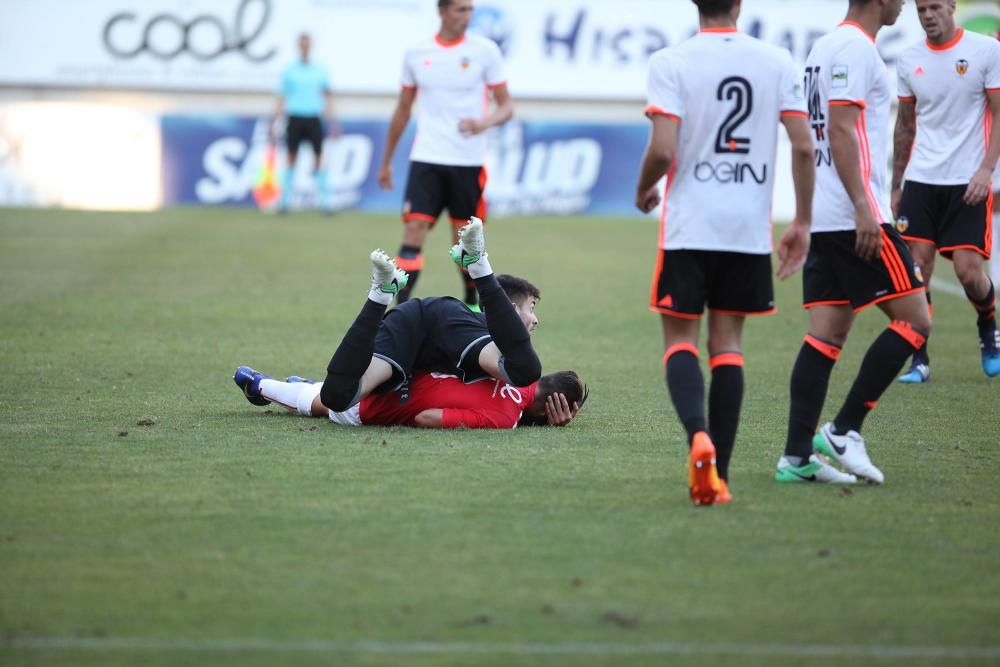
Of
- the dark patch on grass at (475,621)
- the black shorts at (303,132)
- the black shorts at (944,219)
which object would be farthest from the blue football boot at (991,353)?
the black shorts at (303,132)

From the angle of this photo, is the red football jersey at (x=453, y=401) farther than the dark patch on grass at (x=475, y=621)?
Yes

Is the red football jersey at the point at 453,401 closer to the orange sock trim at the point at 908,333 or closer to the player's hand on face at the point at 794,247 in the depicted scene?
the orange sock trim at the point at 908,333

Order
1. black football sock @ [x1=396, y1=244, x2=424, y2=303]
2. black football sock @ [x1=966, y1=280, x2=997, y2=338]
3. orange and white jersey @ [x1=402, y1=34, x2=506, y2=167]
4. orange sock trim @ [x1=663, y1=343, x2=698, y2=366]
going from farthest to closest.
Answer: orange and white jersey @ [x1=402, y1=34, x2=506, y2=167] < black football sock @ [x1=396, y1=244, x2=424, y2=303] < black football sock @ [x1=966, y1=280, x2=997, y2=338] < orange sock trim @ [x1=663, y1=343, x2=698, y2=366]

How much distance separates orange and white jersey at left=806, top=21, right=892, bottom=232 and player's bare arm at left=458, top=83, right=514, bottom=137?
5.41m

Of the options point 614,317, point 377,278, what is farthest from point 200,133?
point 377,278

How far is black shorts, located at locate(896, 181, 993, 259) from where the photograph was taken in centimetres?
825

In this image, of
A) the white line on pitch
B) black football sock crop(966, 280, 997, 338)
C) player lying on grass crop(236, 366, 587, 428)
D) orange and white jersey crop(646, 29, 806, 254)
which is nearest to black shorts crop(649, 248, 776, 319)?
orange and white jersey crop(646, 29, 806, 254)

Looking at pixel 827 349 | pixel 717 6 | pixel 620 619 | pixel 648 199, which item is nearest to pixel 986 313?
pixel 827 349

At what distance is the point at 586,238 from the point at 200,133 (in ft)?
32.0

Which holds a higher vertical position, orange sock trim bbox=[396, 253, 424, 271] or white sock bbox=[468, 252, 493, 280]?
white sock bbox=[468, 252, 493, 280]

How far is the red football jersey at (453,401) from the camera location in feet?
21.9

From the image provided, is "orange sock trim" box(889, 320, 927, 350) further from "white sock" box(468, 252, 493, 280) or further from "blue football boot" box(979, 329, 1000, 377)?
"blue football boot" box(979, 329, 1000, 377)

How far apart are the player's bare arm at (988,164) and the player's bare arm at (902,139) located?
1.23 feet

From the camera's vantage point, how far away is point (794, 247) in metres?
5.01
